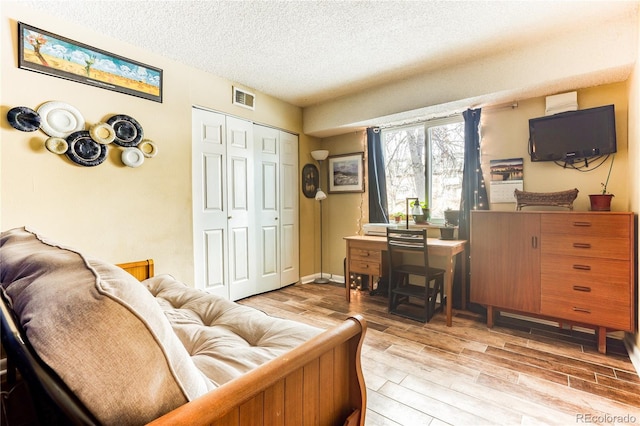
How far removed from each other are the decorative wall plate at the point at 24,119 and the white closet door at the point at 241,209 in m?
1.68

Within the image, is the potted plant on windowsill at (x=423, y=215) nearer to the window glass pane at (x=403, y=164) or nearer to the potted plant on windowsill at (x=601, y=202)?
the window glass pane at (x=403, y=164)

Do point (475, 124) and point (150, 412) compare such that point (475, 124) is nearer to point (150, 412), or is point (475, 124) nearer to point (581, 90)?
point (581, 90)

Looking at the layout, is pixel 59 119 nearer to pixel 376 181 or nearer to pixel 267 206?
pixel 267 206

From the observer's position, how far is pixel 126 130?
2.66 m

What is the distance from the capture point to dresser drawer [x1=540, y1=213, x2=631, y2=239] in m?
2.26

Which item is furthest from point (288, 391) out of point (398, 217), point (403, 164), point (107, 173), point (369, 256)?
point (403, 164)

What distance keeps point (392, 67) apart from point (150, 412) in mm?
3414

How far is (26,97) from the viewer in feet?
7.22

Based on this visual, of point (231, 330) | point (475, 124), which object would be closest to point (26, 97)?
point (231, 330)

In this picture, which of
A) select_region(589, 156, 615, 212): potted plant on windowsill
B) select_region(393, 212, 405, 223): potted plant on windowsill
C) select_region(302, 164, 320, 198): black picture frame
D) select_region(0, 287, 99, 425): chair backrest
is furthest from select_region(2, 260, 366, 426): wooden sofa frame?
select_region(302, 164, 320, 198): black picture frame

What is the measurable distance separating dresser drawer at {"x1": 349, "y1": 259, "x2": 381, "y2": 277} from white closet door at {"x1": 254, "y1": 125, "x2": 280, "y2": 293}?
111 centimetres

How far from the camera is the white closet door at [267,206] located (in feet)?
13.0

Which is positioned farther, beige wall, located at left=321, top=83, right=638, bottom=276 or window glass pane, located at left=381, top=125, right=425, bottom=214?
window glass pane, located at left=381, top=125, right=425, bottom=214

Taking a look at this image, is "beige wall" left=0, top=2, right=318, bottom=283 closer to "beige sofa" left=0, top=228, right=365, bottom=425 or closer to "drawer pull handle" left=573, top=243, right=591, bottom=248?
"beige sofa" left=0, top=228, right=365, bottom=425
